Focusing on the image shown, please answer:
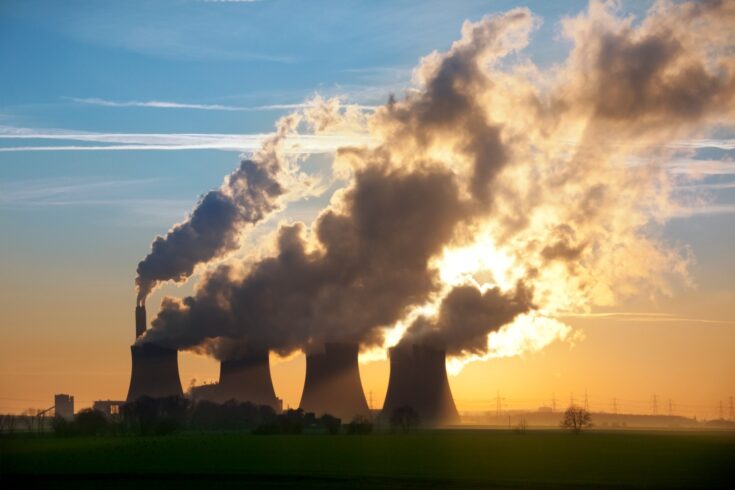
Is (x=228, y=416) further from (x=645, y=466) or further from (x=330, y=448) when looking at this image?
(x=645, y=466)

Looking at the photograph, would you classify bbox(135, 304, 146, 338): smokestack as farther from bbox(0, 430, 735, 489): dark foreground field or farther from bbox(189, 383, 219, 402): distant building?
bbox(0, 430, 735, 489): dark foreground field

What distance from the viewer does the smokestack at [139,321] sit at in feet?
313

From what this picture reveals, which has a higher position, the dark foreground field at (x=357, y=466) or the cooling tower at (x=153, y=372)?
the cooling tower at (x=153, y=372)

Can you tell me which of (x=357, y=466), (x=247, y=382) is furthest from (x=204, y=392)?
(x=357, y=466)

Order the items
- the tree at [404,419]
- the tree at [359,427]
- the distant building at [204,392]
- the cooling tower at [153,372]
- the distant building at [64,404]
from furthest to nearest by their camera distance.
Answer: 1. the distant building at [64,404]
2. the distant building at [204,392]
3. the tree at [404,419]
4. the tree at [359,427]
5. the cooling tower at [153,372]

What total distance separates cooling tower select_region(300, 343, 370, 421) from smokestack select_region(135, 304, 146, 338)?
47.7 feet

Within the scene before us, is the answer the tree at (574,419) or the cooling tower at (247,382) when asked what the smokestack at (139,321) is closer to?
the cooling tower at (247,382)

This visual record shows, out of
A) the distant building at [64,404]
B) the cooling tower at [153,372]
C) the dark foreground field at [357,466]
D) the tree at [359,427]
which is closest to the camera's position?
the dark foreground field at [357,466]

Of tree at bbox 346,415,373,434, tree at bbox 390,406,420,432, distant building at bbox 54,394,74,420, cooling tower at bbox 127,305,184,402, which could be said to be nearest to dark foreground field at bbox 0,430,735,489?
cooling tower at bbox 127,305,184,402

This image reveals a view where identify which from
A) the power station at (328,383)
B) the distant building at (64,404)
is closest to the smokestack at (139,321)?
the power station at (328,383)

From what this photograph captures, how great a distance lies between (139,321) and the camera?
96.6 metres

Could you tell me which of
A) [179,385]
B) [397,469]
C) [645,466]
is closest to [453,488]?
[397,469]

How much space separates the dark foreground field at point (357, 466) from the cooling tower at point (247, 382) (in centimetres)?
3144

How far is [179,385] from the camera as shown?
94875mm
